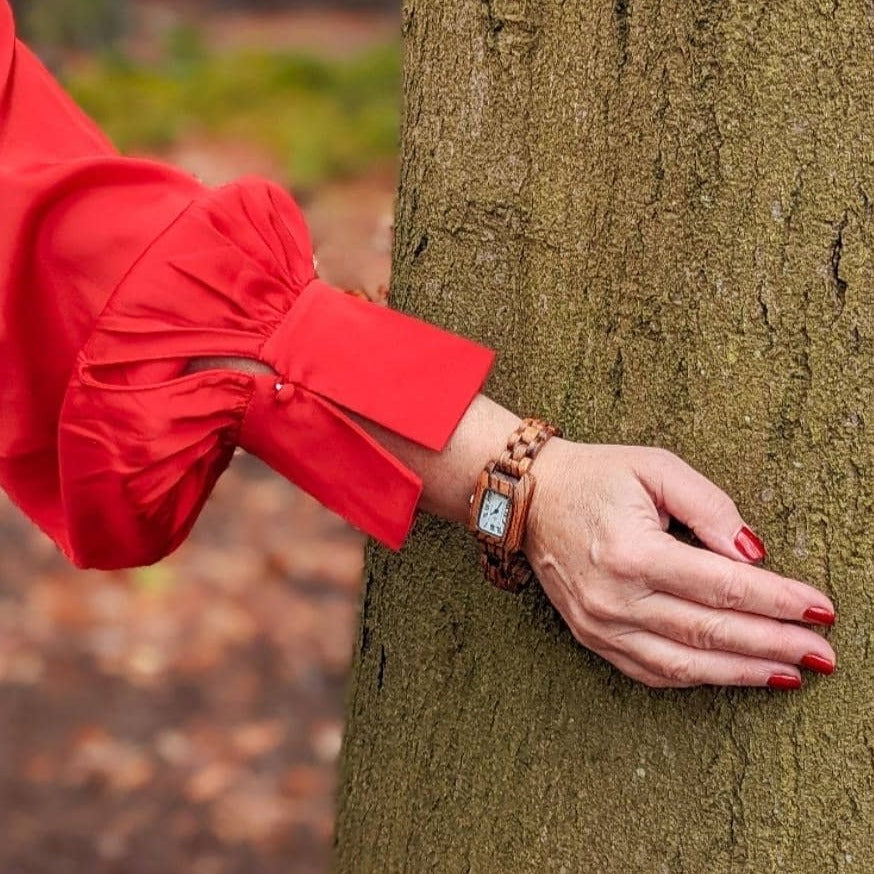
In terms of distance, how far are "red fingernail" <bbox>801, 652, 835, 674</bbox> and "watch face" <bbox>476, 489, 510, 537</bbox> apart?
0.31m

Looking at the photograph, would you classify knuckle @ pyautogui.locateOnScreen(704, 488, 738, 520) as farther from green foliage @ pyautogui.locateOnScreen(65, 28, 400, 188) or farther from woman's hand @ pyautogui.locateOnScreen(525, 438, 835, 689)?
green foliage @ pyautogui.locateOnScreen(65, 28, 400, 188)

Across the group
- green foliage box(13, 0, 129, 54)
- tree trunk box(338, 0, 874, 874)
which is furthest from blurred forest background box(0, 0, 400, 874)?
green foliage box(13, 0, 129, 54)

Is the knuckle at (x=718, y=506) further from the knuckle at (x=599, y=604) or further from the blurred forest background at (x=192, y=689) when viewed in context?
the blurred forest background at (x=192, y=689)

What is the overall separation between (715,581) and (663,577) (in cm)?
5

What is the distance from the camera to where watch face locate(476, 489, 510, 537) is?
3.92 feet

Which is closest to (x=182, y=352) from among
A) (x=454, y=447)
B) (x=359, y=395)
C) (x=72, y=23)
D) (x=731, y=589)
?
(x=359, y=395)

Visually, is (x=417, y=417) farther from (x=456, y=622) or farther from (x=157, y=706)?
(x=157, y=706)

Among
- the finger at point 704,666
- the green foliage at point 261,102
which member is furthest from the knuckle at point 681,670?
the green foliage at point 261,102

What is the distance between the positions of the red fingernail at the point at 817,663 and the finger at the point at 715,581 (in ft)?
0.16

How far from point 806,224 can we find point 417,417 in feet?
1.34

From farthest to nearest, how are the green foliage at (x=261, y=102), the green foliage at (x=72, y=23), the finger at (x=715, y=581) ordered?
the green foliage at (x=72, y=23) → the green foliage at (x=261, y=102) → the finger at (x=715, y=581)

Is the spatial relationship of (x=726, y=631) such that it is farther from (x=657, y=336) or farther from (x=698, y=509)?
(x=657, y=336)

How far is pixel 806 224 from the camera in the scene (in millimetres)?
1149

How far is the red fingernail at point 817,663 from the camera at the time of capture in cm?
118
